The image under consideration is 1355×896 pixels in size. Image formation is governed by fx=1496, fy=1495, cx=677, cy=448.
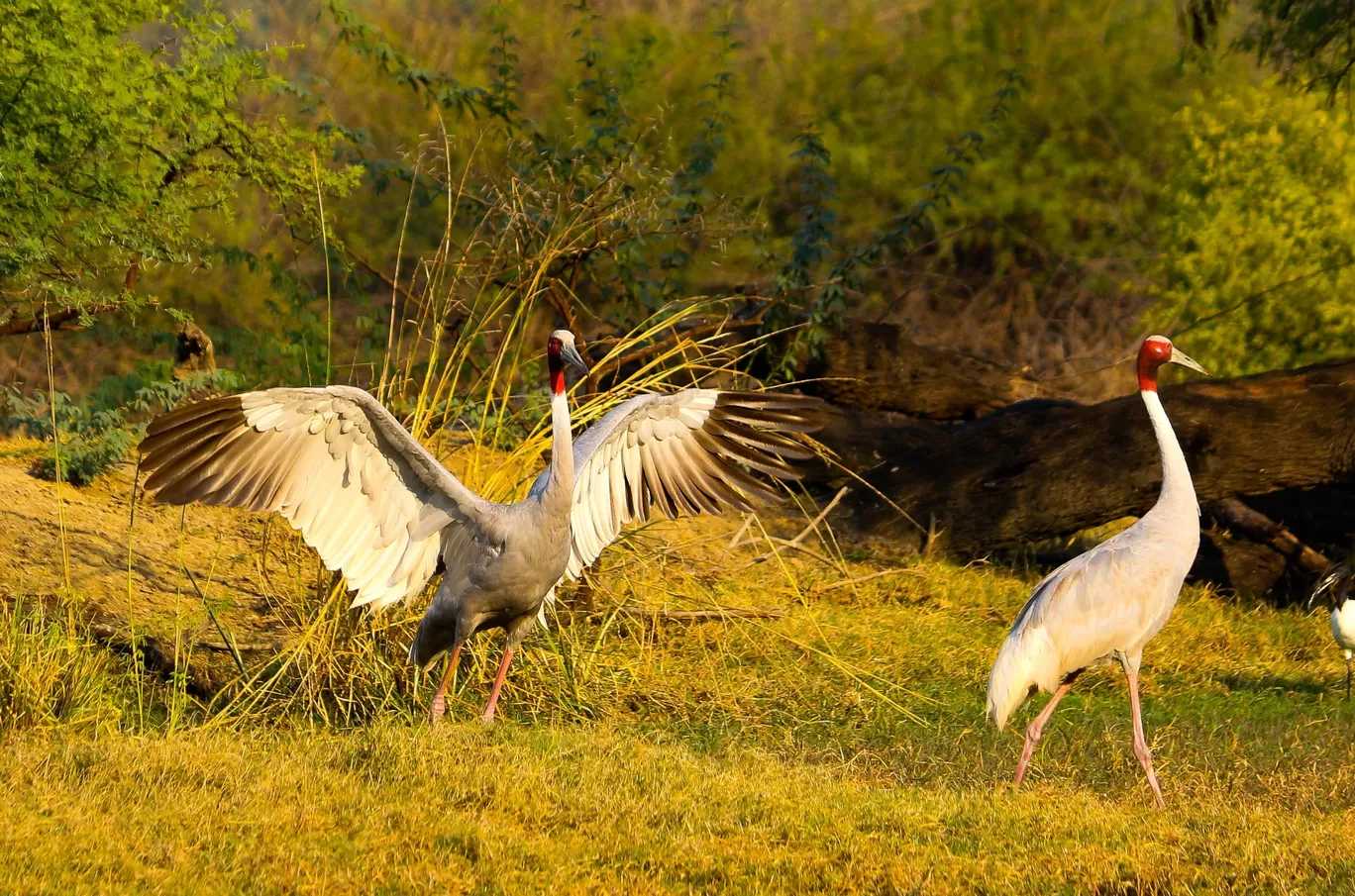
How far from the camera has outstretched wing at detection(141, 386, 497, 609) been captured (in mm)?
5812

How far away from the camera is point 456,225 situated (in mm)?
20188

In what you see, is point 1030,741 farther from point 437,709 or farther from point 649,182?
point 649,182

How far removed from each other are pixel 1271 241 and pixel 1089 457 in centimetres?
384

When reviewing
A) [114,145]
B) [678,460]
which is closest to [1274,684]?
[678,460]

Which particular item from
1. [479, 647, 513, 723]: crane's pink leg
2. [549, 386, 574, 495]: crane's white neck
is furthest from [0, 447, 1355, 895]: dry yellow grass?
[549, 386, 574, 495]: crane's white neck

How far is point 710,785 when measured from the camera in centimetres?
531

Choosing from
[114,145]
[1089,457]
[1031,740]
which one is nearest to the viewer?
[1031,740]

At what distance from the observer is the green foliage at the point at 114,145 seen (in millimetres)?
7516

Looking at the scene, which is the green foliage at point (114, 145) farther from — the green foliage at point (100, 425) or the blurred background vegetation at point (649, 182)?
the green foliage at point (100, 425)

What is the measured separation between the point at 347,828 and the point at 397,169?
289 inches

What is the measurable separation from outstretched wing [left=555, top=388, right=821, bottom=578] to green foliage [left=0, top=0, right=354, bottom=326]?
1.90 metres

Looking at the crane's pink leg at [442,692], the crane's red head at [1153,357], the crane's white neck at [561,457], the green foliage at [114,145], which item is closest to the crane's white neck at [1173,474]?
the crane's red head at [1153,357]

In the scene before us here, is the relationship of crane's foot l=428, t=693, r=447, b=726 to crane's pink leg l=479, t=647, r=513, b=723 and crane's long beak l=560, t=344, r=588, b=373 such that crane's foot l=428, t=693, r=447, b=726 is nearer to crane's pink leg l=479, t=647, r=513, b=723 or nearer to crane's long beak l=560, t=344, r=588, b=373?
crane's pink leg l=479, t=647, r=513, b=723

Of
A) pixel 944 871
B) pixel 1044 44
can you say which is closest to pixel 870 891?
pixel 944 871
